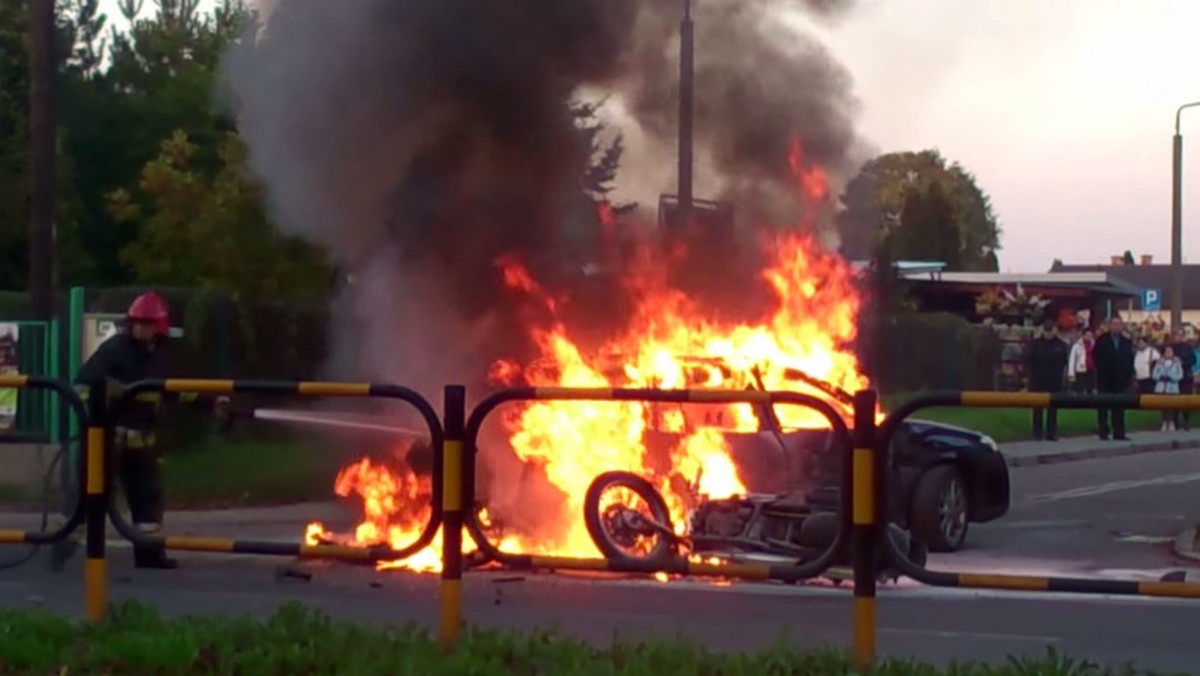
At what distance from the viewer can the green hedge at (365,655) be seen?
20.6ft

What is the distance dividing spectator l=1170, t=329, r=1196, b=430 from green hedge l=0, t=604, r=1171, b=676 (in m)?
21.7

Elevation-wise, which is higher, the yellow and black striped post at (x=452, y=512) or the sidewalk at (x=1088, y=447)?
the yellow and black striped post at (x=452, y=512)

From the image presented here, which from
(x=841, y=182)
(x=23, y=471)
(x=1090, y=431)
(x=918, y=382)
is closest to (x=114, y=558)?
(x=23, y=471)

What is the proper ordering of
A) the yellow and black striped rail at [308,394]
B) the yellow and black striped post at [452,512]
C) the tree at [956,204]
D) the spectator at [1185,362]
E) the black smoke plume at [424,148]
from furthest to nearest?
the tree at [956,204] < the spectator at [1185,362] < the black smoke plume at [424,148] < the yellow and black striped rail at [308,394] < the yellow and black striped post at [452,512]

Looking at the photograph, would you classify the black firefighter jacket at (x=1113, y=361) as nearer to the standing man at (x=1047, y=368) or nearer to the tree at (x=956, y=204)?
the standing man at (x=1047, y=368)

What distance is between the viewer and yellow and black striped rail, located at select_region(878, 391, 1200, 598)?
Result: 627cm

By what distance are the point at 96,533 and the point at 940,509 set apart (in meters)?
6.46

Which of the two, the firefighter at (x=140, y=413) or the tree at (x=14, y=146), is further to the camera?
the tree at (x=14, y=146)

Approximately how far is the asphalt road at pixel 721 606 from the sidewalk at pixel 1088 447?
10048mm

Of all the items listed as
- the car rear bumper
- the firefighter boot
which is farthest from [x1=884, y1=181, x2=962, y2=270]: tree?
the firefighter boot

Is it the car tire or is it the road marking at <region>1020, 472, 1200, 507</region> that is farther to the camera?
the road marking at <region>1020, 472, 1200, 507</region>

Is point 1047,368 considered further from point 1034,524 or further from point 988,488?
point 988,488

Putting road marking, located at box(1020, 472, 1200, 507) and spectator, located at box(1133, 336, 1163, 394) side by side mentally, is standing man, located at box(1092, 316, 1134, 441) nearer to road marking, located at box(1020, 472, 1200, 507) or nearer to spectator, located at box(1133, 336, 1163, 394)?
road marking, located at box(1020, 472, 1200, 507)

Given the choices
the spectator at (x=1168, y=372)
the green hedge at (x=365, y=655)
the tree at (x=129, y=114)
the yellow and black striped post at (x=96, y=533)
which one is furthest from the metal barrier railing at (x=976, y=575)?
the tree at (x=129, y=114)
